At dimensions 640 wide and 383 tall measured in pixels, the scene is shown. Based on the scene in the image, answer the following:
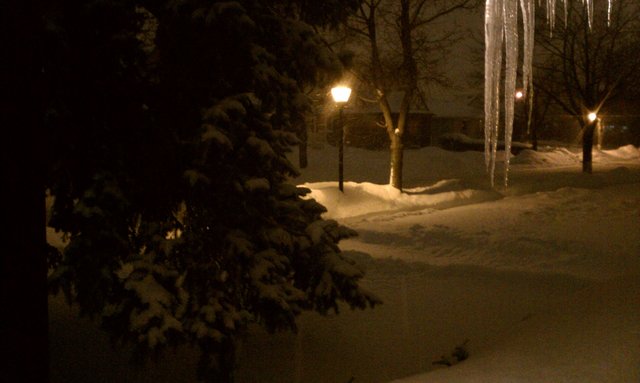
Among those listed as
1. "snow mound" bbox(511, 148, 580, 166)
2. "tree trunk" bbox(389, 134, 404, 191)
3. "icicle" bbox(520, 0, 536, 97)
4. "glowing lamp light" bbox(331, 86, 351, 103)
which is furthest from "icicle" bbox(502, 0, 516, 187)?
"snow mound" bbox(511, 148, 580, 166)

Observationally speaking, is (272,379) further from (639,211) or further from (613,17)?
(613,17)

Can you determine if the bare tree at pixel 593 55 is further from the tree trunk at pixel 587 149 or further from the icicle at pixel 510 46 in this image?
the icicle at pixel 510 46

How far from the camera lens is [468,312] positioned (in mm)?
7926

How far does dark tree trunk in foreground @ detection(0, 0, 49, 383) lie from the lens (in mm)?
3037

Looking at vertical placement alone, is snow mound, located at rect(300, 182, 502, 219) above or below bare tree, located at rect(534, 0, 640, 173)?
below

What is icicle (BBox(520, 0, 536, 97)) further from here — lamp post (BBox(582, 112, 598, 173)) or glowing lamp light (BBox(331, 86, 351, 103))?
lamp post (BBox(582, 112, 598, 173))

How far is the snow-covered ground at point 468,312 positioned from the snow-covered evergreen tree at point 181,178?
127 centimetres

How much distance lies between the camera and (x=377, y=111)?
153 feet

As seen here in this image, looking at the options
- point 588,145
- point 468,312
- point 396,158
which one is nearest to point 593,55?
point 588,145

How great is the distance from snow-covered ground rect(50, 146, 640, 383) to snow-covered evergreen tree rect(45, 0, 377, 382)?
1268mm

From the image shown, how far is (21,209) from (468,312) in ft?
20.3

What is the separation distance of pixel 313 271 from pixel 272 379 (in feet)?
4.78

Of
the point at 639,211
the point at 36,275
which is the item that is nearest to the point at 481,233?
the point at 639,211

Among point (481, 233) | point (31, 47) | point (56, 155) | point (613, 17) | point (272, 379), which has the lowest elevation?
point (272, 379)
